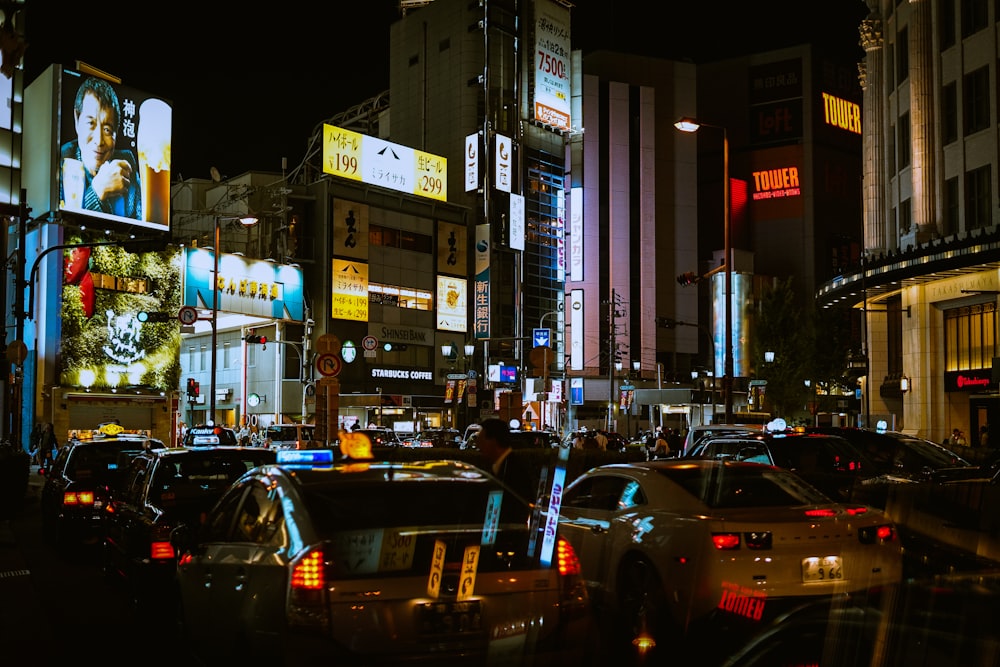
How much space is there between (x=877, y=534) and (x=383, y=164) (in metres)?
56.5

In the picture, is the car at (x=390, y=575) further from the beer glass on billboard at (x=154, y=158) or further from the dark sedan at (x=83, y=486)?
the beer glass on billboard at (x=154, y=158)

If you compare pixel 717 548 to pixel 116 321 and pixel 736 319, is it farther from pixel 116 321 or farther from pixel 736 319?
pixel 736 319

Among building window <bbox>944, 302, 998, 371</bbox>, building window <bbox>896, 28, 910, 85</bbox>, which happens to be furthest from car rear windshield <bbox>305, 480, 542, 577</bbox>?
building window <bbox>896, 28, 910, 85</bbox>

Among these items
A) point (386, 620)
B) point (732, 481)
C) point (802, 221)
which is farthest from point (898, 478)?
point (802, 221)

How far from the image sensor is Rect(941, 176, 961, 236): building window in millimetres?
35906

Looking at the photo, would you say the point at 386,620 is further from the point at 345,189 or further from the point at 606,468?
the point at 345,189

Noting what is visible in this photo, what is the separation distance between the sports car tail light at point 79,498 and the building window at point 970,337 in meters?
A: 30.6

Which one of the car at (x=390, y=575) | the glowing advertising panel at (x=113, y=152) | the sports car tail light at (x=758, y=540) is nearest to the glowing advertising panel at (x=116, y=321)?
the glowing advertising panel at (x=113, y=152)

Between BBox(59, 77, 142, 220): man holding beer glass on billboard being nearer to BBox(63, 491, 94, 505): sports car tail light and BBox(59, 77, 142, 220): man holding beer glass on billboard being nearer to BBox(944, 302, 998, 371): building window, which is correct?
BBox(63, 491, 94, 505): sports car tail light

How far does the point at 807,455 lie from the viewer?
13.5m

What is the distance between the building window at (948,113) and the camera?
118ft

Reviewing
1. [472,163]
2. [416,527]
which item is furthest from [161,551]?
[472,163]

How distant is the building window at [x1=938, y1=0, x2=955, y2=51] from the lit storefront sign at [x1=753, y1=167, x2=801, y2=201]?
51886 mm

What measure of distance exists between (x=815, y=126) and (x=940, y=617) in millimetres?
90665
